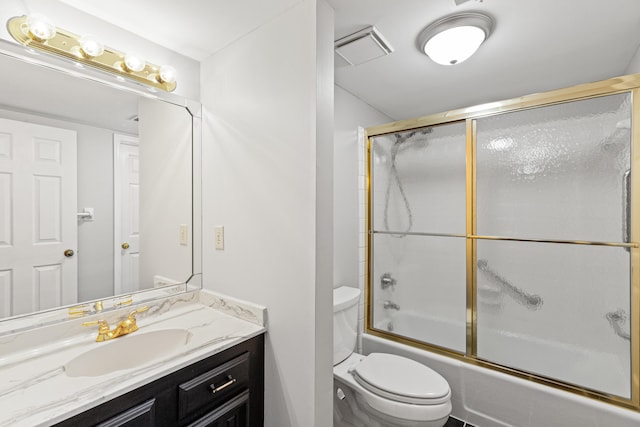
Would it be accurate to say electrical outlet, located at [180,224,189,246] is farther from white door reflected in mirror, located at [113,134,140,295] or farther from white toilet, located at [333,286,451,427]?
white toilet, located at [333,286,451,427]

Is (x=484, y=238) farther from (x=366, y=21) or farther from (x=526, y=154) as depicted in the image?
(x=366, y=21)

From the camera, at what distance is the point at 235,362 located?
111 cm

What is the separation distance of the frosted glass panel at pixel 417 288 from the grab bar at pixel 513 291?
21 centimetres

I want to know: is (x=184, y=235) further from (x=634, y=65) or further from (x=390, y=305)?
(x=634, y=65)

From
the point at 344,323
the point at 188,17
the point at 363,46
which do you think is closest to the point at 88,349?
the point at 344,323

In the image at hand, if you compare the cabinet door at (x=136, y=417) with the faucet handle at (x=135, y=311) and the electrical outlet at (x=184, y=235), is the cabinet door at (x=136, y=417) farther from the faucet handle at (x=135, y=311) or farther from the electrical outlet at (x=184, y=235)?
the electrical outlet at (x=184, y=235)

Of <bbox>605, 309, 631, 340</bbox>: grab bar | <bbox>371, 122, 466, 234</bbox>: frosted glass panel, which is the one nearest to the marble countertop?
<bbox>371, 122, 466, 234</bbox>: frosted glass panel

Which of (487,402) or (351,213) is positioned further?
(351,213)

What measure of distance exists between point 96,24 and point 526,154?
2.40m

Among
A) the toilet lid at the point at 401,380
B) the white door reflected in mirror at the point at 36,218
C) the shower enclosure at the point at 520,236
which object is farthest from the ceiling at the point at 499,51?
the toilet lid at the point at 401,380

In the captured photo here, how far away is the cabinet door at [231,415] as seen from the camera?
1.00m

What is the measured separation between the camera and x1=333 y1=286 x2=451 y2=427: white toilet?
4.56 ft

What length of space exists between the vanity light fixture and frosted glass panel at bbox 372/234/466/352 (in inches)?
70.6

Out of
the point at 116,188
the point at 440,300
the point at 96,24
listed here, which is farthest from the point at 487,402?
the point at 96,24
